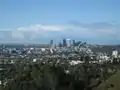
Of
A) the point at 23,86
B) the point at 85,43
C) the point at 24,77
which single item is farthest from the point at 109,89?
the point at 85,43

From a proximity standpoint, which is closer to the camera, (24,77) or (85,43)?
(24,77)

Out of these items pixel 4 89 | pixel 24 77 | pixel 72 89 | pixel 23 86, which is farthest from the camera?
pixel 24 77

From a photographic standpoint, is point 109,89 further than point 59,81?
No

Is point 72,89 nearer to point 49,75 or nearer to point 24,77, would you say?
point 49,75

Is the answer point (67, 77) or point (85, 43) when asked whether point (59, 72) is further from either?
point (85, 43)

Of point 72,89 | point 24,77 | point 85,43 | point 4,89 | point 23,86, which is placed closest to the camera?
point 72,89

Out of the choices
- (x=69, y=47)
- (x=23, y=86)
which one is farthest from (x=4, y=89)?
(x=69, y=47)

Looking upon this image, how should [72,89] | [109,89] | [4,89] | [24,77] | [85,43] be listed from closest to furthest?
[109,89], [72,89], [4,89], [24,77], [85,43]

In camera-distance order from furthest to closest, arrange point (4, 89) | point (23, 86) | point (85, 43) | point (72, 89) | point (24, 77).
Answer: point (85, 43)
point (24, 77)
point (4, 89)
point (23, 86)
point (72, 89)
